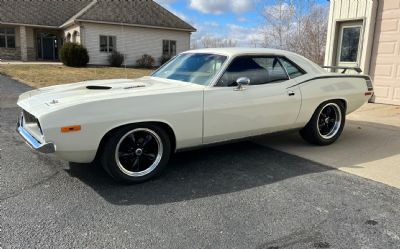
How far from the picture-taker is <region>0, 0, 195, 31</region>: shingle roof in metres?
26.5

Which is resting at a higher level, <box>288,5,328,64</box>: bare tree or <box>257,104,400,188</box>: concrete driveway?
<box>288,5,328,64</box>: bare tree

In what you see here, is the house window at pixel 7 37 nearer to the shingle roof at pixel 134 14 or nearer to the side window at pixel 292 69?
the shingle roof at pixel 134 14

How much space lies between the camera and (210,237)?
2.87 m

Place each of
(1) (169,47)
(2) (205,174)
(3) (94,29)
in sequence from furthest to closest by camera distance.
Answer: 1. (1) (169,47)
2. (3) (94,29)
3. (2) (205,174)

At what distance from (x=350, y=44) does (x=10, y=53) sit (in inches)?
1074

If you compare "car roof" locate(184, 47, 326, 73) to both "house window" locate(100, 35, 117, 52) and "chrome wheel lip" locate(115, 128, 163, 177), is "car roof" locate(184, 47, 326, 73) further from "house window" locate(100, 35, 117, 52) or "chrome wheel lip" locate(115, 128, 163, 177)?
"house window" locate(100, 35, 117, 52)

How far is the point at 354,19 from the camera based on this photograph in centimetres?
990

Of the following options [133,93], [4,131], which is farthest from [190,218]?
[4,131]

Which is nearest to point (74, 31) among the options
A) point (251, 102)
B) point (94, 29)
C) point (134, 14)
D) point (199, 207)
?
point (94, 29)

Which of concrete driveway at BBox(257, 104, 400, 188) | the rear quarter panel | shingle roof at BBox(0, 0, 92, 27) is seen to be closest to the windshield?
the rear quarter panel

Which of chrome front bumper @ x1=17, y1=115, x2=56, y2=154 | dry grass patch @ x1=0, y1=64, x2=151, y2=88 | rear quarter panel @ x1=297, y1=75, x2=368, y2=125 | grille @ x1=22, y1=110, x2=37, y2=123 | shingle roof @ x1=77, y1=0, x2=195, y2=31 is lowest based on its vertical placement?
dry grass patch @ x1=0, y1=64, x2=151, y2=88

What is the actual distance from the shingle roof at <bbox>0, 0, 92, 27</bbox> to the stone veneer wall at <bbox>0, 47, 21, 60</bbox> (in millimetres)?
2466

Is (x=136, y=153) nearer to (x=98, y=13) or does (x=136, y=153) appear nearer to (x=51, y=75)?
(x=51, y=75)

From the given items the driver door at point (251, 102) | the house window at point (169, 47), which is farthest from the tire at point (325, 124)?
the house window at point (169, 47)
